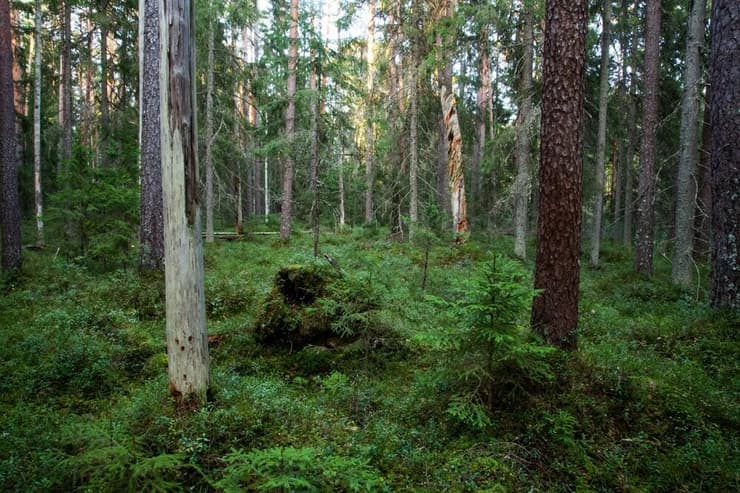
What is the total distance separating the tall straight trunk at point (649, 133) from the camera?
44.3 ft

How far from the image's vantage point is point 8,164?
10.9m

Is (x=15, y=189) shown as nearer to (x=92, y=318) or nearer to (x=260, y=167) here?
(x=92, y=318)

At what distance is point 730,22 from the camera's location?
224 inches

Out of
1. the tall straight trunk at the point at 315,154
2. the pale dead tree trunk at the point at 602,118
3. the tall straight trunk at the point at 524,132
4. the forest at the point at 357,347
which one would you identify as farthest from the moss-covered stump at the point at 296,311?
the pale dead tree trunk at the point at 602,118

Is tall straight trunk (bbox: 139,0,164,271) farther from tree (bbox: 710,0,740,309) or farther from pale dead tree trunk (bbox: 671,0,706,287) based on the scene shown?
pale dead tree trunk (bbox: 671,0,706,287)

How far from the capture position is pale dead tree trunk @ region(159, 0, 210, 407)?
4.00 meters

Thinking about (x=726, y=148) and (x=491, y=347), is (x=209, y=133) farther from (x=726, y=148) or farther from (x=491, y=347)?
(x=726, y=148)

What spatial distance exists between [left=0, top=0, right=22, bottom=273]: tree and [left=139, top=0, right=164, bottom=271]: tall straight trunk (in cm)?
370

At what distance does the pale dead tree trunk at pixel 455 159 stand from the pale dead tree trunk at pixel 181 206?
469 inches

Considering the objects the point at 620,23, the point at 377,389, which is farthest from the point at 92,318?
the point at 620,23

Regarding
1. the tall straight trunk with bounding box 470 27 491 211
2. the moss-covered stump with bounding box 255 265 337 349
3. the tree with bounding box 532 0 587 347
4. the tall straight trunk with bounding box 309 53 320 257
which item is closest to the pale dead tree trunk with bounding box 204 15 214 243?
the tall straight trunk with bounding box 309 53 320 257

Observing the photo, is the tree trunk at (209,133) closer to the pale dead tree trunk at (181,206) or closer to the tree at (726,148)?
the pale dead tree trunk at (181,206)

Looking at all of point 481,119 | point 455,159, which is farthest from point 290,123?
point 481,119

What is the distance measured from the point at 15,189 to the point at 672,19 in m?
25.2
